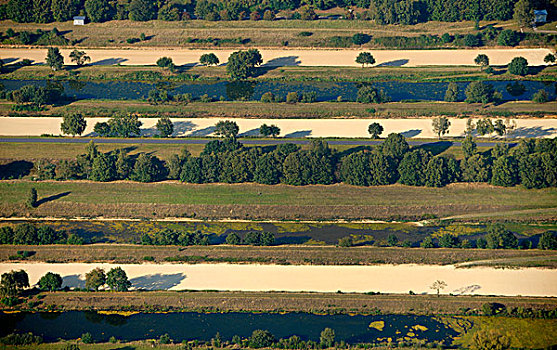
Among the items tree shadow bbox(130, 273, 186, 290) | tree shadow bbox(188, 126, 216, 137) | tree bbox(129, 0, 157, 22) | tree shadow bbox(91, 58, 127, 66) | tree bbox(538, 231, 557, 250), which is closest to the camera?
tree shadow bbox(130, 273, 186, 290)

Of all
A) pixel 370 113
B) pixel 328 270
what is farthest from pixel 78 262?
pixel 370 113

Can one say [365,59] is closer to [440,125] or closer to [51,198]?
[440,125]

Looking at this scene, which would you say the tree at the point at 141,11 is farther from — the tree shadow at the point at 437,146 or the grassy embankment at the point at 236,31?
the tree shadow at the point at 437,146

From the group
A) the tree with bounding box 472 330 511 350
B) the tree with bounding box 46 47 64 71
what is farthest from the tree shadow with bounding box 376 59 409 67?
the tree with bounding box 472 330 511 350

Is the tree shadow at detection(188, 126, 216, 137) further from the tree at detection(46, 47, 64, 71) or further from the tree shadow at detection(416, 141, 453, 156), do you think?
the tree at detection(46, 47, 64, 71)

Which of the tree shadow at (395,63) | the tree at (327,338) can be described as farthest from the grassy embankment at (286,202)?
the tree shadow at (395,63)

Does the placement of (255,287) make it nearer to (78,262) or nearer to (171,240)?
(171,240)
